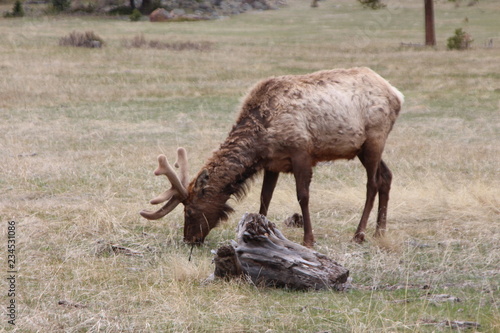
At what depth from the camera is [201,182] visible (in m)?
7.39

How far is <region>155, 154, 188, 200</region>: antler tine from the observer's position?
Result: 701 cm

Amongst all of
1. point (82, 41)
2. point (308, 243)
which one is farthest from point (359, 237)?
point (82, 41)

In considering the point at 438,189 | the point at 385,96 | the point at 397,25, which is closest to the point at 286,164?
A: the point at 385,96

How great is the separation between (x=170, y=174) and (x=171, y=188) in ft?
0.82

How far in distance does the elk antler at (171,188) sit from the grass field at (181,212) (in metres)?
0.42

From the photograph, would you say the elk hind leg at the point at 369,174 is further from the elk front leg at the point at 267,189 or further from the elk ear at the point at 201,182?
the elk ear at the point at 201,182

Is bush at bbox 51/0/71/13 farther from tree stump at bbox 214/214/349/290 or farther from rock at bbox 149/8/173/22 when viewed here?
tree stump at bbox 214/214/349/290

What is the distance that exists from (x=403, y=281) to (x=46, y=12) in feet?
178

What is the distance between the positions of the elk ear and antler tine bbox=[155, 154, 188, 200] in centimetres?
13

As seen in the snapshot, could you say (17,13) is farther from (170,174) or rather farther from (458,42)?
(170,174)

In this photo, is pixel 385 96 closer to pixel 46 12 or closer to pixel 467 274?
pixel 467 274

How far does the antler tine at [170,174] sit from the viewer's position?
701 centimetres

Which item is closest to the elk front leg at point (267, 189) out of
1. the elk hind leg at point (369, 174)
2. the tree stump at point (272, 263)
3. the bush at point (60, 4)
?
the elk hind leg at point (369, 174)

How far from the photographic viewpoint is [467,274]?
630 cm
